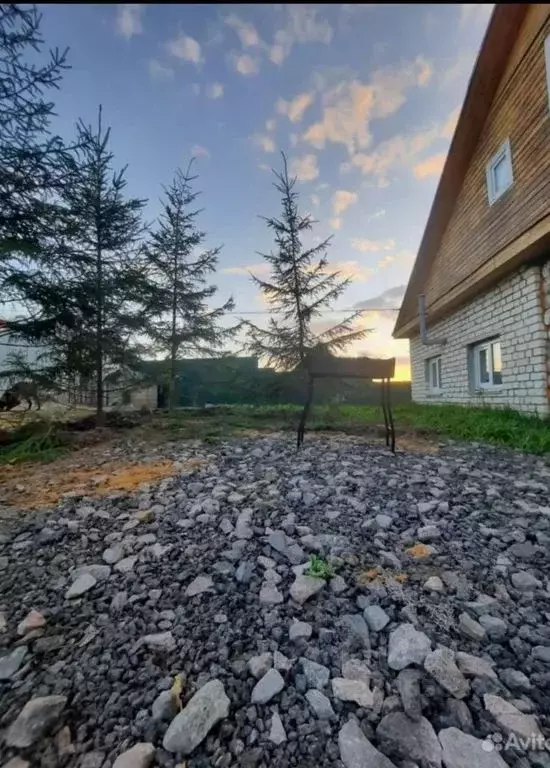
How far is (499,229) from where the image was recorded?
221 inches

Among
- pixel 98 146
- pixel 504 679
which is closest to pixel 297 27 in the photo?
pixel 504 679

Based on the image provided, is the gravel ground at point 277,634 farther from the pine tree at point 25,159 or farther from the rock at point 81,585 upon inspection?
the pine tree at point 25,159

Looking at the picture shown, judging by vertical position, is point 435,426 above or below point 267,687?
above

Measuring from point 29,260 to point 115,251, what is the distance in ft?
5.52

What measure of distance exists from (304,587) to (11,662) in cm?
107

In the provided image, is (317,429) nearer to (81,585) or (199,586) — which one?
(199,586)

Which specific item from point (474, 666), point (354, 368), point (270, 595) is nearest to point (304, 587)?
point (270, 595)

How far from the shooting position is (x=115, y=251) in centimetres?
602

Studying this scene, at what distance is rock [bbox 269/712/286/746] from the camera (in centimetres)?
92

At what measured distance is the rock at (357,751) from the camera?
0.85m

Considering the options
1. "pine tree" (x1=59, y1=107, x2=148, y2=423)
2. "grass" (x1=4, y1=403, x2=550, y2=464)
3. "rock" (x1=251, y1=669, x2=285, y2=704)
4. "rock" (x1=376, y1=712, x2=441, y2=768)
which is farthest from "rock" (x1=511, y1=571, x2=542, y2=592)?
"pine tree" (x1=59, y1=107, x2=148, y2=423)

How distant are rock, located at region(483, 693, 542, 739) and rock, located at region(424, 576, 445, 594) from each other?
465 millimetres

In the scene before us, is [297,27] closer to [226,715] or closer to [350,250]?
[226,715]

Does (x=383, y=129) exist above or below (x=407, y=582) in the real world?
above
